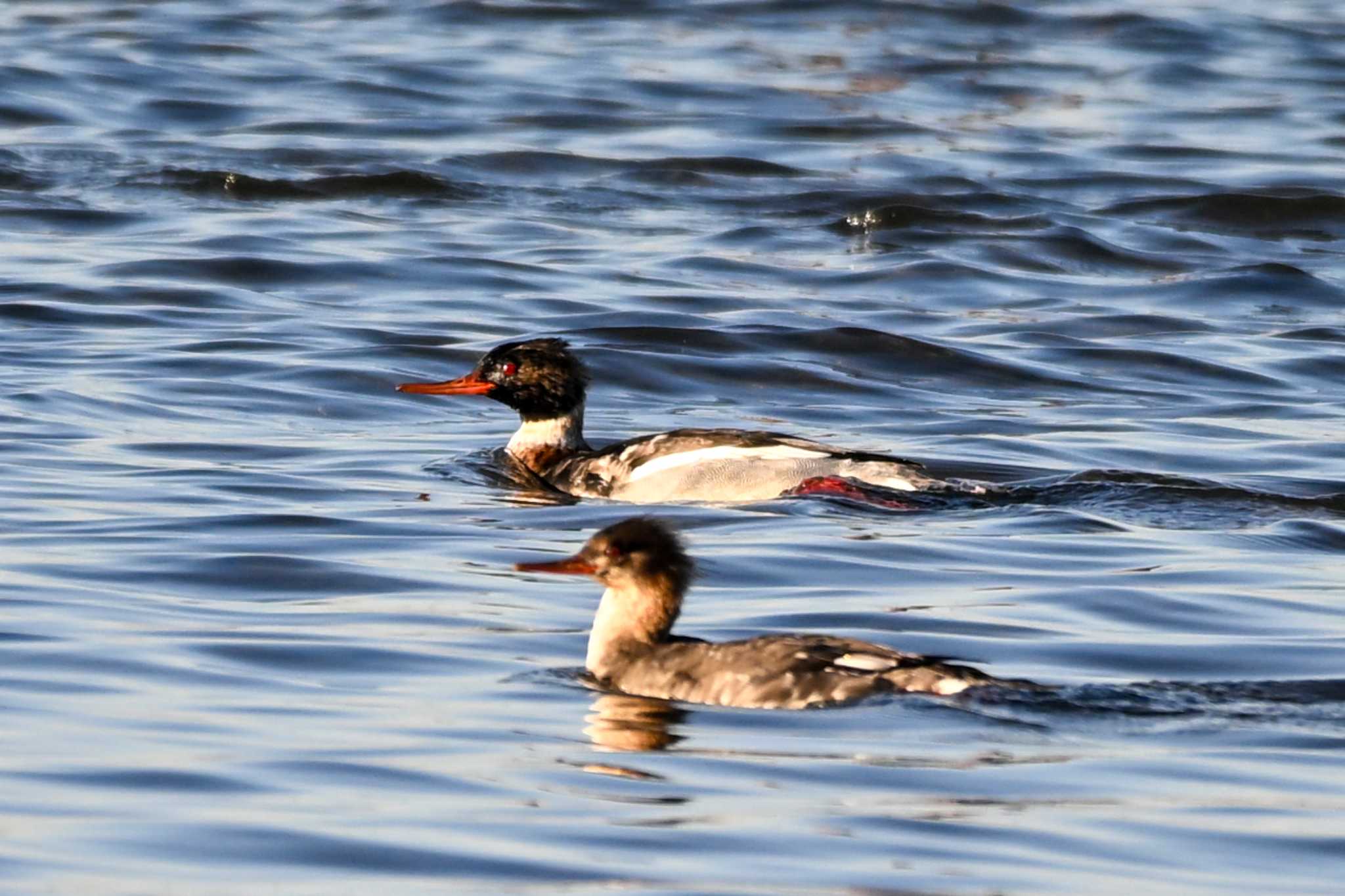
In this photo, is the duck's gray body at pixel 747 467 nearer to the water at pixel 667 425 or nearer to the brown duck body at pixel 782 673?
the water at pixel 667 425

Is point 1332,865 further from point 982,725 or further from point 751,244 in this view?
point 751,244

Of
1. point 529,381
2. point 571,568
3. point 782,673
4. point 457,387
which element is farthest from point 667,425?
point 782,673

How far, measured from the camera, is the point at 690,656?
27.7ft

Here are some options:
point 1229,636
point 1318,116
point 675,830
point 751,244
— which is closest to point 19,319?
point 751,244

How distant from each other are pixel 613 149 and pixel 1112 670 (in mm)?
17424

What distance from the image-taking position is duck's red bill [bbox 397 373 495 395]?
14516mm

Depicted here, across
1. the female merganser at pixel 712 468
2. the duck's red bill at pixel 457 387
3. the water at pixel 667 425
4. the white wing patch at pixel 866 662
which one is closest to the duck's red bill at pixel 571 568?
the water at pixel 667 425

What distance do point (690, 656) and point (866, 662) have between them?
0.69 m

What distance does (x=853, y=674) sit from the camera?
26.3 ft

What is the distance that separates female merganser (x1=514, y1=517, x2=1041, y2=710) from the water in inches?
4.3

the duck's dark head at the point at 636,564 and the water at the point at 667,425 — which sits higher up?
the duck's dark head at the point at 636,564

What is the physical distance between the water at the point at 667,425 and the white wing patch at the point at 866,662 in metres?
0.14

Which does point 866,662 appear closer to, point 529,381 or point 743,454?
point 743,454

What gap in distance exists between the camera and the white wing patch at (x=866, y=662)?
26.2 ft
